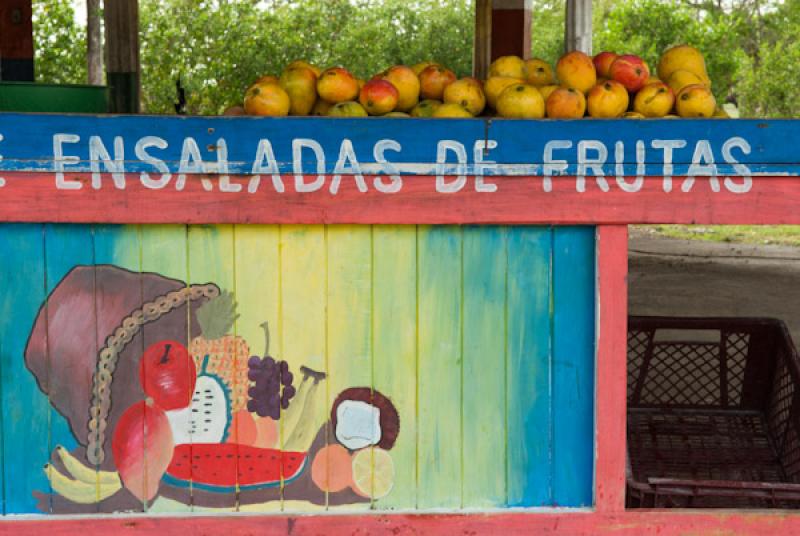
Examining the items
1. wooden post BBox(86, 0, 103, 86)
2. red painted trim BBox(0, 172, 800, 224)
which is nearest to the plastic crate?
red painted trim BBox(0, 172, 800, 224)

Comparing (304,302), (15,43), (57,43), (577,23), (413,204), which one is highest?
(57,43)

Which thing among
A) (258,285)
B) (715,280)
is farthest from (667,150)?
(715,280)

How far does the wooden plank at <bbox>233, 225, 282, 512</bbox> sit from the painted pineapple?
0.03 meters

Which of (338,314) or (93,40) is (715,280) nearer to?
(338,314)

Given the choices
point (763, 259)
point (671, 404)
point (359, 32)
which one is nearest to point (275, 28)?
point (359, 32)

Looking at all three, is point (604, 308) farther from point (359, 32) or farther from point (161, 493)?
point (359, 32)

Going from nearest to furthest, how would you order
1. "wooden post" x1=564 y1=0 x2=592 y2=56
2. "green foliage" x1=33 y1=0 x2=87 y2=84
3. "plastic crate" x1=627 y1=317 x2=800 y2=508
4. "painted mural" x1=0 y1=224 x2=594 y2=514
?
"painted mural" x1=0 y1=224 x2=594 y2=514 < "plastic crate" x1=627 y1=317 x2=800 y2=508 < "wooden post" x1=564 y1=0 x2=592 y2=56 < "green foliage" x1=33 y1=0 x2=87 y2=84

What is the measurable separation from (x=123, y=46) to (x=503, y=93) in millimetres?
6785

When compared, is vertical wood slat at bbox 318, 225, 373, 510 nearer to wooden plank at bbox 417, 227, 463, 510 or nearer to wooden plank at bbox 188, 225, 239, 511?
wooden plank at bbox 417, 227, 463, 510

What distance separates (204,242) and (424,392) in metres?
0.68

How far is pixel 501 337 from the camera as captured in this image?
2648mm

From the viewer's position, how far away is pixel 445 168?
8.32 ft

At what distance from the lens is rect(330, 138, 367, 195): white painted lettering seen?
2.52 metres

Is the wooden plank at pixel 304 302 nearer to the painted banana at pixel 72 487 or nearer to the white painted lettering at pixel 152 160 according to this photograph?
the white painted lettering at pixel 152 160
